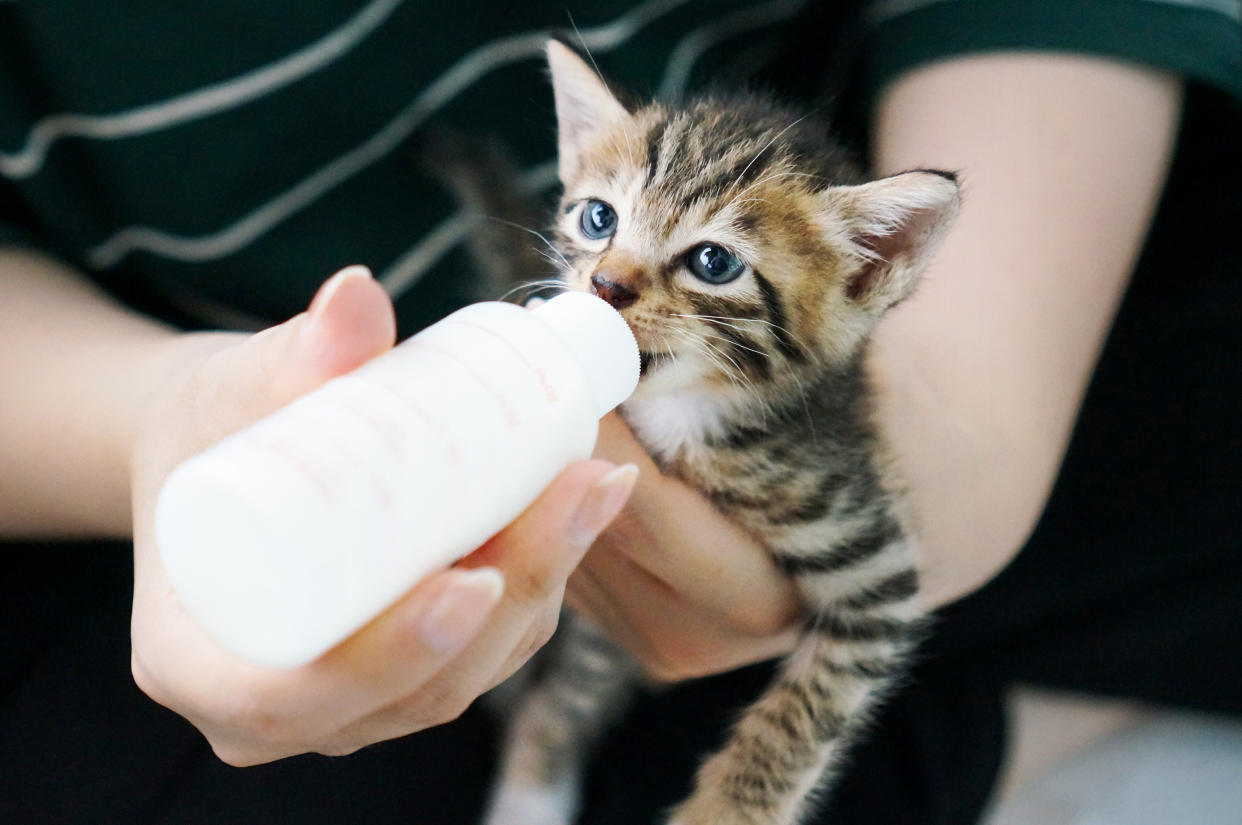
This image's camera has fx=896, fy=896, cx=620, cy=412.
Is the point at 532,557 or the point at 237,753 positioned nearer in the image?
the point at 532,557

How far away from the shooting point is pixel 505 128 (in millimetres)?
1333

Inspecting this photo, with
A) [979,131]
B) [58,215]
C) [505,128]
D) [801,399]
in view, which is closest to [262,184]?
[58,215]

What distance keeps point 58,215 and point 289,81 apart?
12.8 inches

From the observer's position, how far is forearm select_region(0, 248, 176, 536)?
0.91 m

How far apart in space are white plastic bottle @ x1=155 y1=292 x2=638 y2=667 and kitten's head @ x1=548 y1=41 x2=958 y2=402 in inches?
8.8

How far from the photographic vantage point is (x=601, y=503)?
579 mm

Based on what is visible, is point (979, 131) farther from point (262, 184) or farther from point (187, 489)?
point (187, 489)

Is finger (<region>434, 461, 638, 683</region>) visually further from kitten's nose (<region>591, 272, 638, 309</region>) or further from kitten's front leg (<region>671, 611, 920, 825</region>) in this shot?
kitten's front leg (<region>671, 611, 920, 825</region>)

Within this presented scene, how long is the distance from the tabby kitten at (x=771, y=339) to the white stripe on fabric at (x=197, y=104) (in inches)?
12.5

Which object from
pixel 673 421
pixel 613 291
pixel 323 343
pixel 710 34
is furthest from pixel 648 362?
pixel 710 34

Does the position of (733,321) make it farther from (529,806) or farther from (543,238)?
(529,806)

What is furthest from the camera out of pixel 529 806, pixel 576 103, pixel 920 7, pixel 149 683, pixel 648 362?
pixel 920 7

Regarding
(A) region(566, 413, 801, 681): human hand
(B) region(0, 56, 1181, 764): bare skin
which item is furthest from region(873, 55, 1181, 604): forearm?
(A) region(566, 413, 801, 681): human hand

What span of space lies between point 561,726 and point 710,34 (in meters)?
1.03
